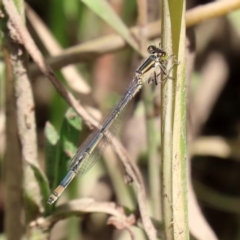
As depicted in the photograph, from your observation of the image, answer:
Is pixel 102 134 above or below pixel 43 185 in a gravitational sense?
above

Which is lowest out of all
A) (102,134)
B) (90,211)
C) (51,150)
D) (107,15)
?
(90,211)

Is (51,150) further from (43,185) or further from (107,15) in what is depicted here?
(107,15)

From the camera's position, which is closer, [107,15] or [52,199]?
[52,199]

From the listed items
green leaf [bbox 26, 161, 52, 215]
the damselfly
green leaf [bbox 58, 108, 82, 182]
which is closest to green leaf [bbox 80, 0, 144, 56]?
the damselfly

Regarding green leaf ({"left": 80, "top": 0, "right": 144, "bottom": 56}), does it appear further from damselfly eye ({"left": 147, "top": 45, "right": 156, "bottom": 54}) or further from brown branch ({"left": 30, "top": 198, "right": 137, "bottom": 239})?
brown branch ({"left": 30, "top": 198, "right": 137, "bottom": 239})

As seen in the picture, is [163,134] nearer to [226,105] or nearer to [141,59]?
[141,59]

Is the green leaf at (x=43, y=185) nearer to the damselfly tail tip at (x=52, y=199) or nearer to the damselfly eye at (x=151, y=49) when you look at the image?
the damselfly tail tip at (x=52, y=199)

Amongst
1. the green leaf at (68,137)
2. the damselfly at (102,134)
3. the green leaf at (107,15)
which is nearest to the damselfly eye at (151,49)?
the damselfly at (102,134)

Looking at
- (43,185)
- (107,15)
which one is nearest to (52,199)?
(43,185)
